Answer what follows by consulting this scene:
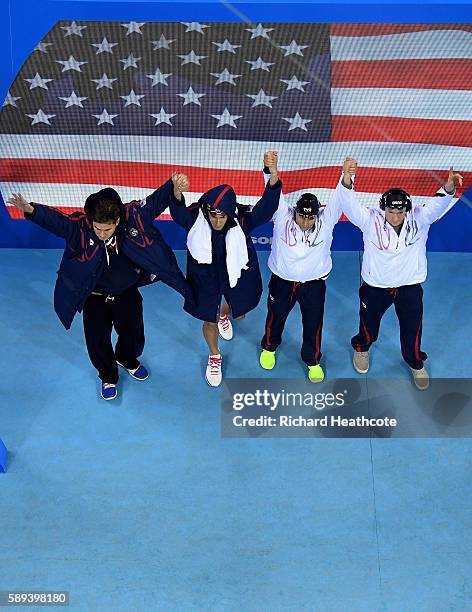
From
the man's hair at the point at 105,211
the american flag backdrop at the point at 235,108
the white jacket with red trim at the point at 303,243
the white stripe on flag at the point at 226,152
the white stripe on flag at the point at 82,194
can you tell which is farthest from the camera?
the white stripe on flag at the point at 82,194

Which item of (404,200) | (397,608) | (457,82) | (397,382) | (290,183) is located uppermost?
(457,82)

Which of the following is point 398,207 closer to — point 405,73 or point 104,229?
point 405,73

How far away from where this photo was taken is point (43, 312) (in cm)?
591

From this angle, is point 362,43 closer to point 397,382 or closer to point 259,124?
point 259,124

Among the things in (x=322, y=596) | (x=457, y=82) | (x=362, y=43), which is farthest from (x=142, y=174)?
(x=322, y=596)

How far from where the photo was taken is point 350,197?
4664 millimetres

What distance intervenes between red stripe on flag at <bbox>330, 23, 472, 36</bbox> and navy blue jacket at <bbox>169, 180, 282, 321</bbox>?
132 centimetres

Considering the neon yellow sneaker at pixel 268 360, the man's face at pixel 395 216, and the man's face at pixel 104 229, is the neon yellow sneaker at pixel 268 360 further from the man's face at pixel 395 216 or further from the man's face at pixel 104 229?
the man's face at pixel 104 229

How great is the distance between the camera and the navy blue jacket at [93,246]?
172 inches

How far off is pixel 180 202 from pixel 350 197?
96 centimetres

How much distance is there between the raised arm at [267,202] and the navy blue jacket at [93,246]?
462 mm

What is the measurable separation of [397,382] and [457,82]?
199cm

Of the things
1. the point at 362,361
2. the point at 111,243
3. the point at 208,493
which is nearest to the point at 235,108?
the point at 111,243

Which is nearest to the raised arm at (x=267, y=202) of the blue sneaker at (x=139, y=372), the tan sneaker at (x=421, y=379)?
the blue sneaker at (x=139, y=372)
